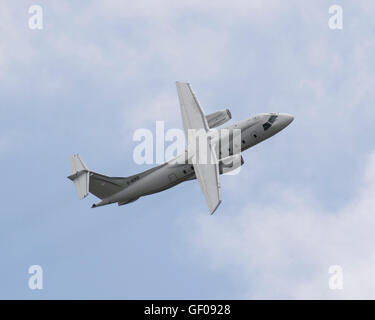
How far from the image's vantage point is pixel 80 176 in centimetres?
6369

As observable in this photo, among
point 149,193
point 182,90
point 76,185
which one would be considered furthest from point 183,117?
point 76,185

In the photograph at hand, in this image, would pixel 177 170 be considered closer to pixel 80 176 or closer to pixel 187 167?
pixel 187 167

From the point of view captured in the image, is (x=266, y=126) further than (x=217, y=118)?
No

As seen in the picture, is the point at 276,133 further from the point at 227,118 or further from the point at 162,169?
the point at 162,169

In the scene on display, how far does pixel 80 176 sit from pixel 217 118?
51.5 ft

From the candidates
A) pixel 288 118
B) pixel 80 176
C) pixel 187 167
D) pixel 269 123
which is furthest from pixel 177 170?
pixel 288 118

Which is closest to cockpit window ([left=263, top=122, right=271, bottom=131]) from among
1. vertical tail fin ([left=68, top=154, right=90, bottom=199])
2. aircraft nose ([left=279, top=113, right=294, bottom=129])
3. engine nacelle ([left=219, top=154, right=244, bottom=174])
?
aircraft nose ([left=279, top=113, right=294, bottom=129])

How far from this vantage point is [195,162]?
214ft

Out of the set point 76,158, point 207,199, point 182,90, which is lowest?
point 207,199

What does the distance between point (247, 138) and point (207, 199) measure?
8708 millimetres

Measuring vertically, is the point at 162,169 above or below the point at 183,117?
below

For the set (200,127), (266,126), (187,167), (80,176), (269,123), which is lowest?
(80,176)

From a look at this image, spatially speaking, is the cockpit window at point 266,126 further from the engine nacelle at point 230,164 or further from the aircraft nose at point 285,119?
the engine nacelle at point 230,164

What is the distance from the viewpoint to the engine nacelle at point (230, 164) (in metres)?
64.3
